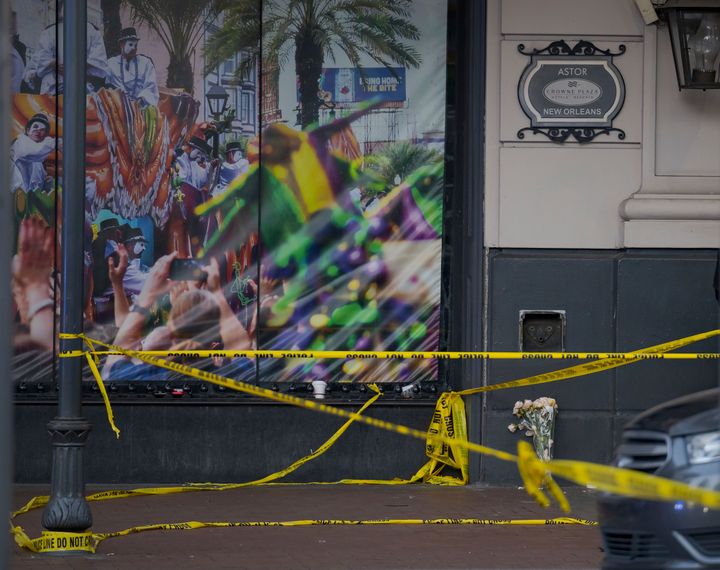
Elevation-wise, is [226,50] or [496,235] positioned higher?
[226,50]

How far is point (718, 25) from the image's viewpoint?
10273mm

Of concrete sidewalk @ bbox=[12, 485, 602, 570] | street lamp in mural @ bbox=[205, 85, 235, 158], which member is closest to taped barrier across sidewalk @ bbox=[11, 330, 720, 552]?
concrete sidewalk @ bbox=[12, 485, 602, 570]

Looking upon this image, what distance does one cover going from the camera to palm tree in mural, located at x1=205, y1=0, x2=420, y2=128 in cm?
1086

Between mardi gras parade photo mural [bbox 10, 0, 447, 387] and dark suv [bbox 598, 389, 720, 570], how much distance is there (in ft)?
17.8

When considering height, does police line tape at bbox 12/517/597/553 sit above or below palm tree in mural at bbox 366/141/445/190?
below

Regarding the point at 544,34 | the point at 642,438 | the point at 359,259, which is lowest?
the point at 642,438

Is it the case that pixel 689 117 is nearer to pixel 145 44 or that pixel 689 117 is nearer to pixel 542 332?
pixel 542 332

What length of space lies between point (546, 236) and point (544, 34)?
1.71 meters

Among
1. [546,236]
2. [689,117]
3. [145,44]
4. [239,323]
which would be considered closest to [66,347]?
[239,323]

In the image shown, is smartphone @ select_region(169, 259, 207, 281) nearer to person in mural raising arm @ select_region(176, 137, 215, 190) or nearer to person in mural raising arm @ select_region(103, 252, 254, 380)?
person in mural raising arm @ select_region(103, 252, 254, 380)

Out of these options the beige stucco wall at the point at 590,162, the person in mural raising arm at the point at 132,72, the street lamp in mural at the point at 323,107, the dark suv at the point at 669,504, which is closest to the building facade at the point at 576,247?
the beige stucco wall at the point at 590,162

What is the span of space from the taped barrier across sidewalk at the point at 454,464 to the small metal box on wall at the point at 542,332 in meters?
0.58

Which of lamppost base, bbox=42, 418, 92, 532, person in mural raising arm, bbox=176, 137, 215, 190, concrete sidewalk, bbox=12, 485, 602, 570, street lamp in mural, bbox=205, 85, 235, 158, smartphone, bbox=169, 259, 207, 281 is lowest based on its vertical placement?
concrete sidewalk, bbox=12, 485, 602, 570

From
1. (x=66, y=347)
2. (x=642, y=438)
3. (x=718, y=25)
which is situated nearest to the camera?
(x=642, y=438)
